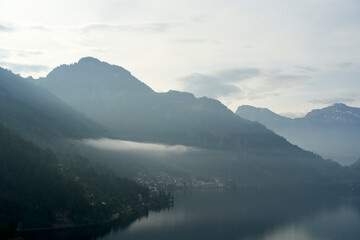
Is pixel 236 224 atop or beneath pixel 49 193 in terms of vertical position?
beneath

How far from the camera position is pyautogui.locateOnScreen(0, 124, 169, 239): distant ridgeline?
11975 centimetres

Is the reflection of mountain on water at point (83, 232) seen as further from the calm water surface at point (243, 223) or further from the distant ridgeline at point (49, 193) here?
the distant ridgeline at point (49, 193)

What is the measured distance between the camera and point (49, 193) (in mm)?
131250

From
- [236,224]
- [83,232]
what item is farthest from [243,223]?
[83,232]

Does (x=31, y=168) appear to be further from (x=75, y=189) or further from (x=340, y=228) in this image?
(x=340, y=228)

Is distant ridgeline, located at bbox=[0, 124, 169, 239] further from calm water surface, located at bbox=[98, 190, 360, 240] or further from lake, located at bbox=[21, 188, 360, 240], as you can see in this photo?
calm water surface, located at bbox=[98, 190, 360, 240]

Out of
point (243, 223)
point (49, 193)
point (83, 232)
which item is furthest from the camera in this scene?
point (243, 223)

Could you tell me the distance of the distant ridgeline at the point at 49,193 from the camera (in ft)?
393

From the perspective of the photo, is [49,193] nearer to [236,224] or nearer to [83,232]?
[83,232]

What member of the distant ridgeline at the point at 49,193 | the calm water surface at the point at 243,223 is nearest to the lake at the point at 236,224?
the calm water surface at the point at 243,223

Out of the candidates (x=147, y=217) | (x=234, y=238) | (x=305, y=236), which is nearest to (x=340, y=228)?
(x=305, y=236)

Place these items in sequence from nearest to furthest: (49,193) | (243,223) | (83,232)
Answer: (83,232) < (49,193) < (243,223)

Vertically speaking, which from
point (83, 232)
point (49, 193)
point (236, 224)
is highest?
point (49, 193)

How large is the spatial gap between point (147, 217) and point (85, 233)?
35.1 m
